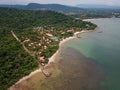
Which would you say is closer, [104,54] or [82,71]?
[82,71]

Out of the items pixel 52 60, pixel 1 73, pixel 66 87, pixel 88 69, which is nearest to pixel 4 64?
pixel 1 73

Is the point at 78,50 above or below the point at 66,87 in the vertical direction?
below

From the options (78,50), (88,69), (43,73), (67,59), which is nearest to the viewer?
(43,73)

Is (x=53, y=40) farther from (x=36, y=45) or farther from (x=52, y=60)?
(x=52, y=60)

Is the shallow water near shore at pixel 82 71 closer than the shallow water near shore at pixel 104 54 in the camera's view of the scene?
Yes

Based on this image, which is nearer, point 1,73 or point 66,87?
point 66,87

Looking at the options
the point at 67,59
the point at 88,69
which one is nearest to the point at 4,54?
the point at 67,59

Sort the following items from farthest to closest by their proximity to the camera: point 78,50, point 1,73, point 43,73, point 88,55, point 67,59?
point 78,50, point 88,55, point 67,59, point 43,73, point 1,73

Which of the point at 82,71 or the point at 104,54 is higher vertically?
the point at 82,71

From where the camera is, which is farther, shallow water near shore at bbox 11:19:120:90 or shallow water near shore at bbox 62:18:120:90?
shallow water near shore at bbox 62:18:120:90

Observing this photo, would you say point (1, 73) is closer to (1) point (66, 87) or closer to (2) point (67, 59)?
(1) point (66, 87)
